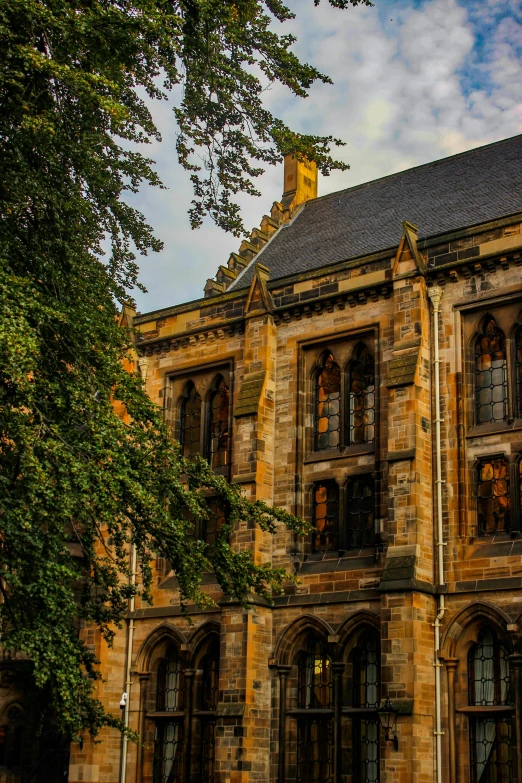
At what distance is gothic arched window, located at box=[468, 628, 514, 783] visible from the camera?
20.1 meters

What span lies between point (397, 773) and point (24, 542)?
382 inches

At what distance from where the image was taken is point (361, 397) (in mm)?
24422

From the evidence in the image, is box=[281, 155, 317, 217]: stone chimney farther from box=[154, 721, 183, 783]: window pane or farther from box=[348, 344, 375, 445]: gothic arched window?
box=[154, 721, 183, 783]: window pane

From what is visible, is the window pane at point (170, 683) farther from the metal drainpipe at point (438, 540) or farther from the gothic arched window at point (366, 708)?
the metal drainpipe at point (438, 540)

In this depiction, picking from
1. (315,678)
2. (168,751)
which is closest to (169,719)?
(168,751)

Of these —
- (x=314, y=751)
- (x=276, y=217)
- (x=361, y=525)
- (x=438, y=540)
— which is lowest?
(x=314, y=751)

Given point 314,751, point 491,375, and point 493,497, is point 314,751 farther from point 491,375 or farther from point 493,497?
point 491,375

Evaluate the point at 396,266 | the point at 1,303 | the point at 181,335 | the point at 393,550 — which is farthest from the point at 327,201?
the point at 1,303

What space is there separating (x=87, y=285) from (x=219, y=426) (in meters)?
11.5

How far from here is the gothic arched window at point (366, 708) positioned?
71.5 ft

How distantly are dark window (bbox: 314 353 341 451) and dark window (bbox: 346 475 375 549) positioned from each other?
1.17m

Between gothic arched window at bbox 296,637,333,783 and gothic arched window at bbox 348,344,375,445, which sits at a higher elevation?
gothic arched window at bbox 348,344,375,445

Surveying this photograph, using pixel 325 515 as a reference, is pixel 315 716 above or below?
below

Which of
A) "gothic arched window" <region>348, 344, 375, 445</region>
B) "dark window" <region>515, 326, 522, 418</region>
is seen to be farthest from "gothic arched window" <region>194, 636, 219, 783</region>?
"dark window" <region>515, 326, 522, 418</region>
